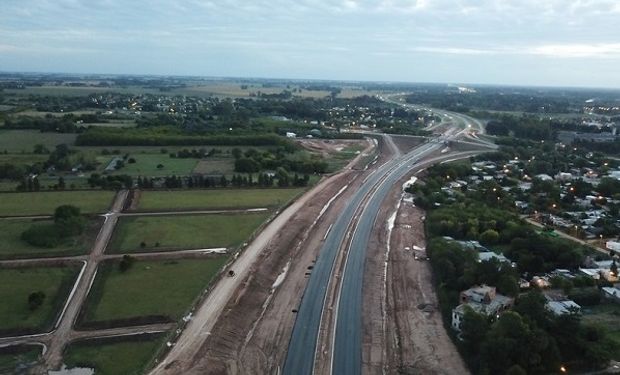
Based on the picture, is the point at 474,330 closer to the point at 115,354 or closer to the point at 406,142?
the point at 115,354

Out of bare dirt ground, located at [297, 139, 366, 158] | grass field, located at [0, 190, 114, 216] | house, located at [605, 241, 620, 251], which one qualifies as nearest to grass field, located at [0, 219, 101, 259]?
grass field, located at [0, 190, 114, 216]

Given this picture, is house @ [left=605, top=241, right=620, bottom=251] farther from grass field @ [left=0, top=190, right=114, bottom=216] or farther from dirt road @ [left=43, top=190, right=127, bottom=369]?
grass field @ [left=0, top=190, right=114, bottom=216]

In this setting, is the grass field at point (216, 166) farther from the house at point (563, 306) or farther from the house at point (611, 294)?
the house at point (611, 294)

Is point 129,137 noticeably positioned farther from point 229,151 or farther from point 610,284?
point 610,284

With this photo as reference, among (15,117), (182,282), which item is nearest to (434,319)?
(182,282)

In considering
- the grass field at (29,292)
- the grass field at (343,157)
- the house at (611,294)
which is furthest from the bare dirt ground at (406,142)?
the grass field at (29,292)

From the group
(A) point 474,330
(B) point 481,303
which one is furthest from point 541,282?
(A) point 474,330

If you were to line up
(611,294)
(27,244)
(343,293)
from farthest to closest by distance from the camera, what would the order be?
1. (27,244)
2. (343,293)
3. (611,294)
